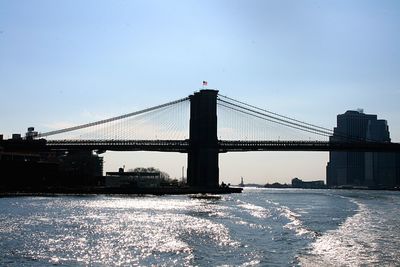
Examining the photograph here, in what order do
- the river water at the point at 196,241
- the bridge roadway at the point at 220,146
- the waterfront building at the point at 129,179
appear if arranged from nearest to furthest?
the river water at the point at 196,241 → the bridge roadway at the point at 220,146 → the waterfront building at the point at 129,179

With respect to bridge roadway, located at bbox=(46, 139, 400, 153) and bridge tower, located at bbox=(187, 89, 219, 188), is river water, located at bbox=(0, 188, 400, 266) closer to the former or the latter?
bridge roadway, located at bbox=(46, 139, 400, 153)

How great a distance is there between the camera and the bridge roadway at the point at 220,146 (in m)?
117

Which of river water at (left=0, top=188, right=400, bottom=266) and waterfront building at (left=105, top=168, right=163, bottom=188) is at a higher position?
waterfront building at (left=105, top=168, right=163, bottom=188)

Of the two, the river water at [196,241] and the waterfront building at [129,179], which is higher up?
the waterfront building at [129,179]

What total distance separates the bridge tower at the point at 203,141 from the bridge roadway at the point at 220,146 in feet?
6.57

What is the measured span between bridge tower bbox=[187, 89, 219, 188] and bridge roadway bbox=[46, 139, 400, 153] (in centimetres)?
200

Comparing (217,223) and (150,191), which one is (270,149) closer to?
(150,191)

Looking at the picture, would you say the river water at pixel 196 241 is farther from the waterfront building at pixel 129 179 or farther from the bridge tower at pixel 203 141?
the waterfront building at pixel 129 179

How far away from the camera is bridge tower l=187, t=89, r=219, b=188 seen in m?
125

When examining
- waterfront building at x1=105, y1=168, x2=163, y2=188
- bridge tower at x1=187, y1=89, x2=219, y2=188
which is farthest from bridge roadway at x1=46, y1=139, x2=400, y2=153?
waterfront building at x1=105, y1=168, x2=163, y2=188

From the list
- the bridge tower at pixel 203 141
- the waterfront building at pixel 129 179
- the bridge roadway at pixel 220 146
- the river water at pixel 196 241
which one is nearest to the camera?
the river water at pixel 196 241

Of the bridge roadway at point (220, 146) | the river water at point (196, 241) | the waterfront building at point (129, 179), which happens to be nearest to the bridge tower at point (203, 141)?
the bridge roadway at point (220, 146)

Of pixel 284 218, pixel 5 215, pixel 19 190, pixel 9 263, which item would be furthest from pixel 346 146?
pixel 9 263

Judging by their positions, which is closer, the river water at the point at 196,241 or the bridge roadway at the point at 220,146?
the river water at the point at 196,241
